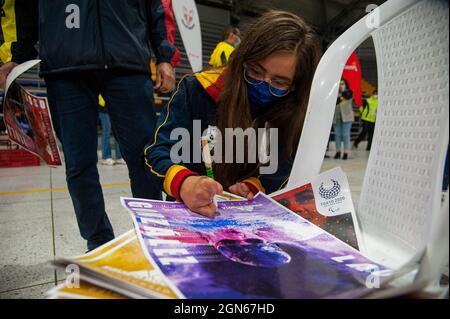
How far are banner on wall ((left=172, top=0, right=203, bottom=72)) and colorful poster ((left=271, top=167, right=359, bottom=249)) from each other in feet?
6.67

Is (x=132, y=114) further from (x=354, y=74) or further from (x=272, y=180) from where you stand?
(x=354, y=74)

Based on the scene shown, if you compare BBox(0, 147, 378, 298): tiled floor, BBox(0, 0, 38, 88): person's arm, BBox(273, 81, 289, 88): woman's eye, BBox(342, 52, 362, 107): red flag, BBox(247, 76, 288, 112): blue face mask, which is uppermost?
BBox(342, 52, 362, 107): red flag

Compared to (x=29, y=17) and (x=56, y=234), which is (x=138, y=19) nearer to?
(x=29, y=17)

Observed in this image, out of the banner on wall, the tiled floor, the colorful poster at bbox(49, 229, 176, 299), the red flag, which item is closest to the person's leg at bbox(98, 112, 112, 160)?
the tiled floor

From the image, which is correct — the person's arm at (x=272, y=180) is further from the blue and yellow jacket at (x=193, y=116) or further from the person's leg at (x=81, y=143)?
the person's leg at (x=81, y=143)

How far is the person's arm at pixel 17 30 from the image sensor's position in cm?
81

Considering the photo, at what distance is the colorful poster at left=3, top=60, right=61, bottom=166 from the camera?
511mm

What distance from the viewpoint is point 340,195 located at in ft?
1.36

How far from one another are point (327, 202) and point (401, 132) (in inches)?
4.8

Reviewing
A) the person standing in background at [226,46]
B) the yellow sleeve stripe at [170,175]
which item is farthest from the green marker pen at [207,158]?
the person standing in background at [226,46]

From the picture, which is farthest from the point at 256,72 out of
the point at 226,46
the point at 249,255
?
the point at 226,46

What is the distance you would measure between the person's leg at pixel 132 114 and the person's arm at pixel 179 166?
202 millimetres

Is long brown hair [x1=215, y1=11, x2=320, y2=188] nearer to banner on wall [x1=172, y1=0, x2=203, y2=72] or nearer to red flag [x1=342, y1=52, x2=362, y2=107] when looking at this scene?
red flag [x1=342, y1=52, x2=362, y2=107]
